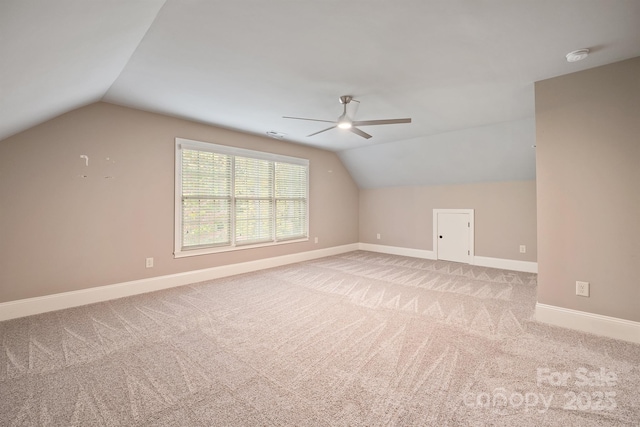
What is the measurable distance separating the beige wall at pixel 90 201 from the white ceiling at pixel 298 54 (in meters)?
0.33

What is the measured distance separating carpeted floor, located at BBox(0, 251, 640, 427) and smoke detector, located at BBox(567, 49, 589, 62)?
8.69 feet

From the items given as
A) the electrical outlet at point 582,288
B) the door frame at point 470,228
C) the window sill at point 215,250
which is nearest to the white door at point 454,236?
the door frame at point 470,228

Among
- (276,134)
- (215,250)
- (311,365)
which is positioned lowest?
(311,365)

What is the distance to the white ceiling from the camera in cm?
183

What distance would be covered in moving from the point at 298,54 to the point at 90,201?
3.25 m

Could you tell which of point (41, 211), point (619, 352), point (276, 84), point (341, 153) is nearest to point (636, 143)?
point (619, 352)

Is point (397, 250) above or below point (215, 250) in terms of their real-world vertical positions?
below

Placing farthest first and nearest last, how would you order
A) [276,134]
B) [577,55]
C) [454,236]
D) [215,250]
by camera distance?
[454,236], [276,134], [215,250], [577,55]

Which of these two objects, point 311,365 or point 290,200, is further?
point 290,200

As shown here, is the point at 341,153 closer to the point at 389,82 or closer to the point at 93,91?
the point at 389,82

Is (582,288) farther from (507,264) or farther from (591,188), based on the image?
(507,264)

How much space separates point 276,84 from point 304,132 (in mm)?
1999

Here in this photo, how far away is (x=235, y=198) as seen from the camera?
4.96m

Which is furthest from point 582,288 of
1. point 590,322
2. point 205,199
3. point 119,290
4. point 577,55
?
point 119,290
